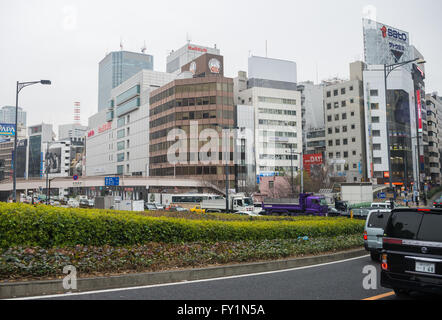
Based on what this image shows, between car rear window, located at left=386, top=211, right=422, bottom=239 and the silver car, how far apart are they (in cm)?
590

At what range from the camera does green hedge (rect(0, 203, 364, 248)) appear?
31.8 ft

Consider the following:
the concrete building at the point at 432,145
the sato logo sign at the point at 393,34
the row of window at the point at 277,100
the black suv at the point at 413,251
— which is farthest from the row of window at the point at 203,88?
the black suv at the point at 413,251

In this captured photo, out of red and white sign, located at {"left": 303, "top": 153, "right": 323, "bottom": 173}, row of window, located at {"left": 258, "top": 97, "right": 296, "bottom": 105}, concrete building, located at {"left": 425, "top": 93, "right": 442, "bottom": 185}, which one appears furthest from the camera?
concrete building, located at {"left": 425, "top": 93, "right": 442, "bottom": 185}

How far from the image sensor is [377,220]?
1458cm

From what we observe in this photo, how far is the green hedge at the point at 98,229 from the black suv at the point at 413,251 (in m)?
6.46

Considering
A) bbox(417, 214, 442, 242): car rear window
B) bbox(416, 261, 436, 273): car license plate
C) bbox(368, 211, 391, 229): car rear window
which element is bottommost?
bbox(416, 261, 436, 273): car license plate

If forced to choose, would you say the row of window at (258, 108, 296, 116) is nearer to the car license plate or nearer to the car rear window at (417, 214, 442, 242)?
the car rear window at (417, 214, 442, 242)

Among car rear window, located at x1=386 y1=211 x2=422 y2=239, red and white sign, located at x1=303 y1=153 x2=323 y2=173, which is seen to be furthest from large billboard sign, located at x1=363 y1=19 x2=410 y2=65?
car rear window, located at x1=386 y1=211 x2=422 y2=239

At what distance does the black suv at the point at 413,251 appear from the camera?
7.23 metres

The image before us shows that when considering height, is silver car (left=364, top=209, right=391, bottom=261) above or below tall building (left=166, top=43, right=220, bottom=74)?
below

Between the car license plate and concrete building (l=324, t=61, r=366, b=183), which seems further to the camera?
concrete building (l=324, t=61, r=366, b=183)

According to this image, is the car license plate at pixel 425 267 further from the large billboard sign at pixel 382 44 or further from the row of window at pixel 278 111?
the large billboard sign at pixel 382 44

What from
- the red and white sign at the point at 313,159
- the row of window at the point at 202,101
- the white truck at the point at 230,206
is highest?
the row of window at the point at 202,101
